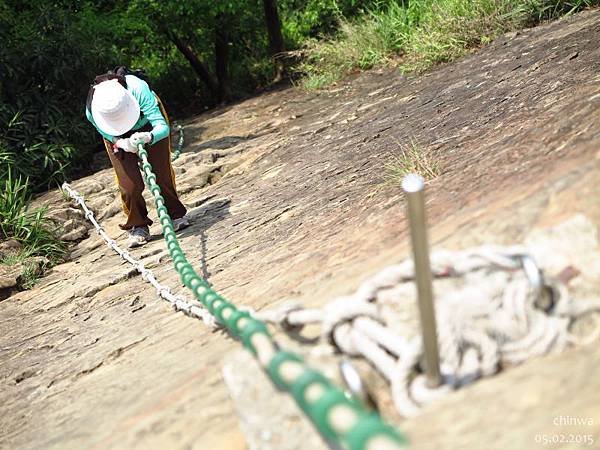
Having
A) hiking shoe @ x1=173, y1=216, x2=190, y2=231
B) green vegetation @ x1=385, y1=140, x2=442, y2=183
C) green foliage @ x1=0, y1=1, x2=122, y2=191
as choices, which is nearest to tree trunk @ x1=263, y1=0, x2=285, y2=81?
green foliage @ x1=0, y1=1, x2=122, y2=191

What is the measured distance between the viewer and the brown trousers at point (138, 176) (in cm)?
485

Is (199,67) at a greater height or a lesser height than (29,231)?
greater

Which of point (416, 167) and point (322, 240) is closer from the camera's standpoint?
point (322, 240)

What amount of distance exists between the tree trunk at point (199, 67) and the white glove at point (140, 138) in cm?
1026

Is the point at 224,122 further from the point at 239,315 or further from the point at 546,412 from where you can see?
the point at 546,412

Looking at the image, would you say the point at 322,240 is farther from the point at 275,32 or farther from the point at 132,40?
the point at 132,40

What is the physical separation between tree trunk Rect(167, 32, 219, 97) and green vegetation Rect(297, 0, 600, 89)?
4.05m

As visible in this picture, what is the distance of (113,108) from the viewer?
446cm

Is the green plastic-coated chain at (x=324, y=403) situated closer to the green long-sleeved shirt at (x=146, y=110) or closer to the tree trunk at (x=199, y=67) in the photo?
the green long-sleeved shirt at (x=146, y=110)

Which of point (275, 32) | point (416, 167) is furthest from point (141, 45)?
point (416, 167)

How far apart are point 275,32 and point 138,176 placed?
345 inches

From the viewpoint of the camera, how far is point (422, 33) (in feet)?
28.7

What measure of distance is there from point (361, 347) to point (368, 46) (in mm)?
8918

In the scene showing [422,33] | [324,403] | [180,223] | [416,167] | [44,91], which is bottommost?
[180,223]
